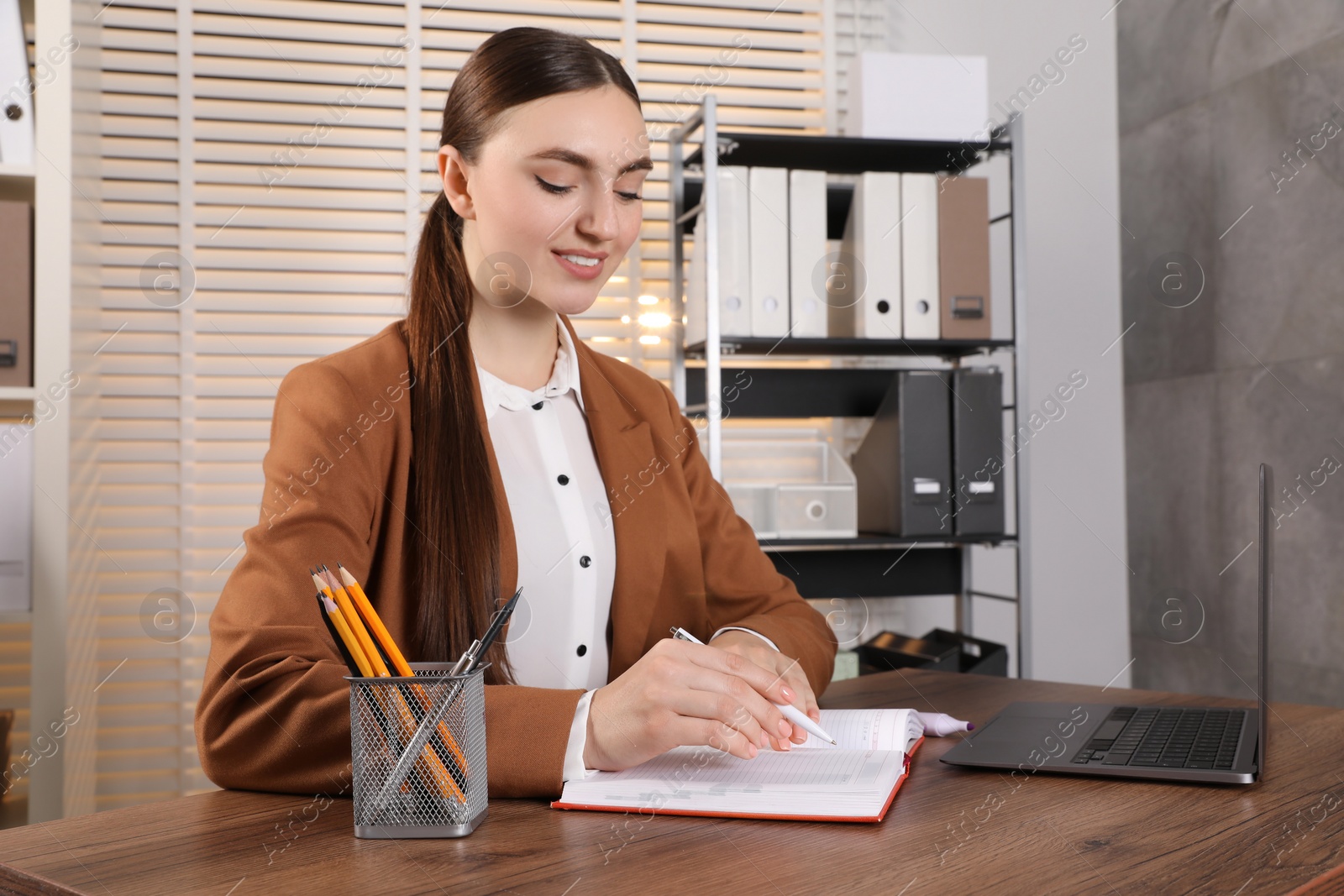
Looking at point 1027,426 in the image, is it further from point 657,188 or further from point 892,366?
point 657,188

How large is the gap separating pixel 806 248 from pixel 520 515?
63.2 inches

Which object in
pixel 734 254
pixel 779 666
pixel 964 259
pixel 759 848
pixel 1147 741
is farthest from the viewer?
pixel 964 259

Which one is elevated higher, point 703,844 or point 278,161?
point 278,161

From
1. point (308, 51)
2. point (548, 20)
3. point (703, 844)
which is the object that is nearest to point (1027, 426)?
point (548, 20)

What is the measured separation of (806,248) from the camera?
257cm

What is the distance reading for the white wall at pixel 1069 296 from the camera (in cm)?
300

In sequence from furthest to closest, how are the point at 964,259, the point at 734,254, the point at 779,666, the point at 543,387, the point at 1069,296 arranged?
the point at 1069,296, the point at 964,259, the point at 734,254, the point at 543,387, the point at 779,666

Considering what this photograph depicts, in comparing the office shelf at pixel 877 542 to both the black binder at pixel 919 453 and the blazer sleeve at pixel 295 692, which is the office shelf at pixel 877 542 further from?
the blazer sleeve at pixel 295 692

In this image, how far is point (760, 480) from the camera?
114 inches

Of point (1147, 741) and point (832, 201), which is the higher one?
point (832, 201)

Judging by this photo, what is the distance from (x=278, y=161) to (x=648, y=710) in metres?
2.38

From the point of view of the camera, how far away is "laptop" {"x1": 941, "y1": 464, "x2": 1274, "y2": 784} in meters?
0.81

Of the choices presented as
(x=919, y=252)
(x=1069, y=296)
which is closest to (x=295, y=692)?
(x=919, y=252)

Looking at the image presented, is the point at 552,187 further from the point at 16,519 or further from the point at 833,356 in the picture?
the point at 833,356
